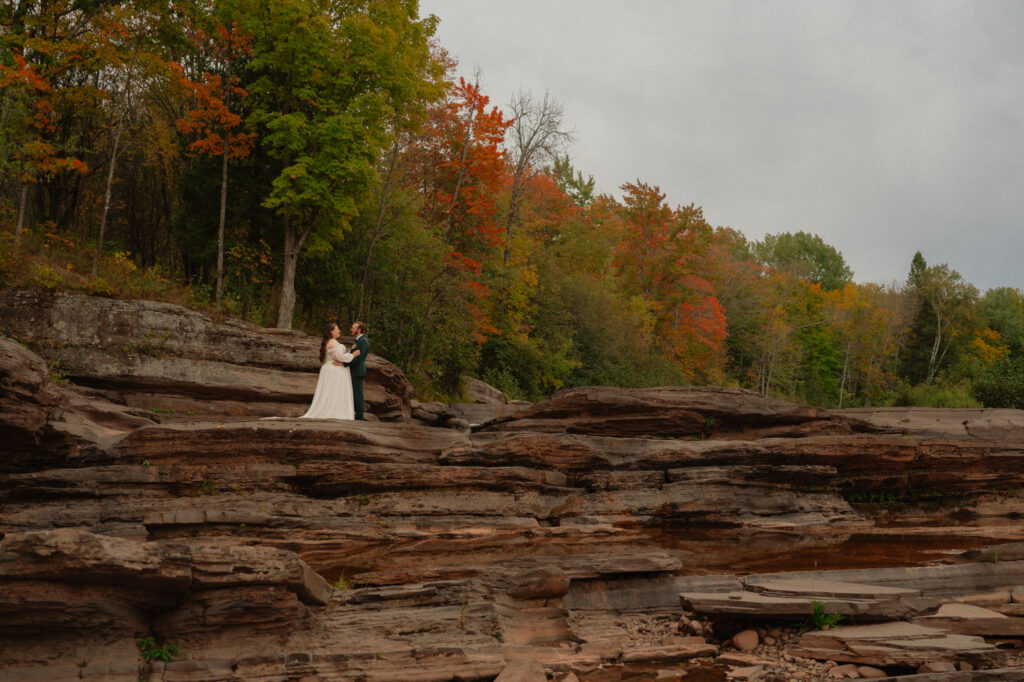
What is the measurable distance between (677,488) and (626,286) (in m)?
34.6

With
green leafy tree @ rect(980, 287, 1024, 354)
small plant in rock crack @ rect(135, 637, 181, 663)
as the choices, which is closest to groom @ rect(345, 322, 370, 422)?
small plant in rock crack @ rect(135, 637, 181, 663)

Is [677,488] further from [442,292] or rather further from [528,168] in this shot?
[528,168]

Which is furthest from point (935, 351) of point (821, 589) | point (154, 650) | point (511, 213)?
point (154, 650)

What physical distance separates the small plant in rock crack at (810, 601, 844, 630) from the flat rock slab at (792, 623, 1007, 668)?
0.43 ft

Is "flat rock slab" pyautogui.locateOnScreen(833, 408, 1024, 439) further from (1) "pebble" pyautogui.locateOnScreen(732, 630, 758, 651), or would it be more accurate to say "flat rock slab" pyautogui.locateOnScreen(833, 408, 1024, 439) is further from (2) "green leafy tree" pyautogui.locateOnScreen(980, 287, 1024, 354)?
(2) "green leafy tree" pyautogui.locateOnScreen(980, 287, 1024, 354)

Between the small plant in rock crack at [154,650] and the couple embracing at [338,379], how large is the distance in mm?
7898

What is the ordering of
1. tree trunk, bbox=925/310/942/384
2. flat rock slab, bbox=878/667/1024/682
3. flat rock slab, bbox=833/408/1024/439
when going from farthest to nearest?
tree trunk, bbox=925/310/942/384, flat rock slab, bbox=833/408/1024/439, flat rock slab, bbox=878/667/1024/682

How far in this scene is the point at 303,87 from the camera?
22.7 metres

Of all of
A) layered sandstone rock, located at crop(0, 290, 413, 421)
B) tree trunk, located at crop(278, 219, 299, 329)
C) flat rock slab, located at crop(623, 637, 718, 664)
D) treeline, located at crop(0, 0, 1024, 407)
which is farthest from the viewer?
tree trunk, located at crop(278, 219, 299, 329)

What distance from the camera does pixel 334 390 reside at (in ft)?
51.8

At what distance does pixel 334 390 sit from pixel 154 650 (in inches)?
344

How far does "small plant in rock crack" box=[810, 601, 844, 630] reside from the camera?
28.6ft

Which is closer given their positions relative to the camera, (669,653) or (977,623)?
(669,653)

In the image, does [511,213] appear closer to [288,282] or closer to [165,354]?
[288,282]
